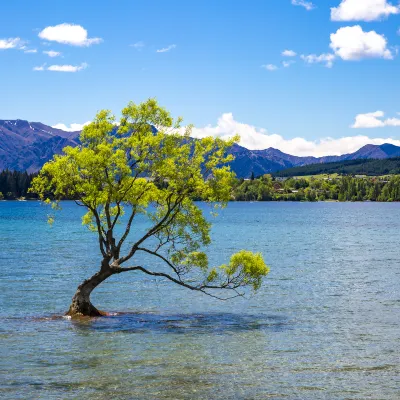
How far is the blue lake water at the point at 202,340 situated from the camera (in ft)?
88.2

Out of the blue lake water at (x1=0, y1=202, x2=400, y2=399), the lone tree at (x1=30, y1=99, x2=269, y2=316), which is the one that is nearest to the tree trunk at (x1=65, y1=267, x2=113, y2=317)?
the lone tree at (x1=30, y1=99, x2=269, y2=316)

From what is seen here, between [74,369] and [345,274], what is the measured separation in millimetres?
48025

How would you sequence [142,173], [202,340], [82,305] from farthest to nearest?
[82,305] → [142,173] → [202,340]

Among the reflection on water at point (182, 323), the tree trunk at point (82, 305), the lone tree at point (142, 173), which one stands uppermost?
the lone tree at point (142, 173)

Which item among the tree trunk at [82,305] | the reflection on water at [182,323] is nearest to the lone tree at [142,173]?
the tree trunk at [82,305]

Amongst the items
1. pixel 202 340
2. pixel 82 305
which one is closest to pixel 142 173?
pixel 82 305

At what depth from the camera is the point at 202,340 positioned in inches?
1426

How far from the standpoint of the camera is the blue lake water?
26.9 meters

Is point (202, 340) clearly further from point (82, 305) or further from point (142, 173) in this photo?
point (142, 173)

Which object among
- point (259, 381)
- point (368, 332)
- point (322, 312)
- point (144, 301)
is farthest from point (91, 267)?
point (259, 381)

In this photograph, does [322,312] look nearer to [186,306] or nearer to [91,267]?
[186,306]

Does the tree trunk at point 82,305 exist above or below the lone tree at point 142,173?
below

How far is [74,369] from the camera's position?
29.6 meters

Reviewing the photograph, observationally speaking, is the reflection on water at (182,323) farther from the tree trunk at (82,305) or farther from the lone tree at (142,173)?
the lone tree at (142,173)
